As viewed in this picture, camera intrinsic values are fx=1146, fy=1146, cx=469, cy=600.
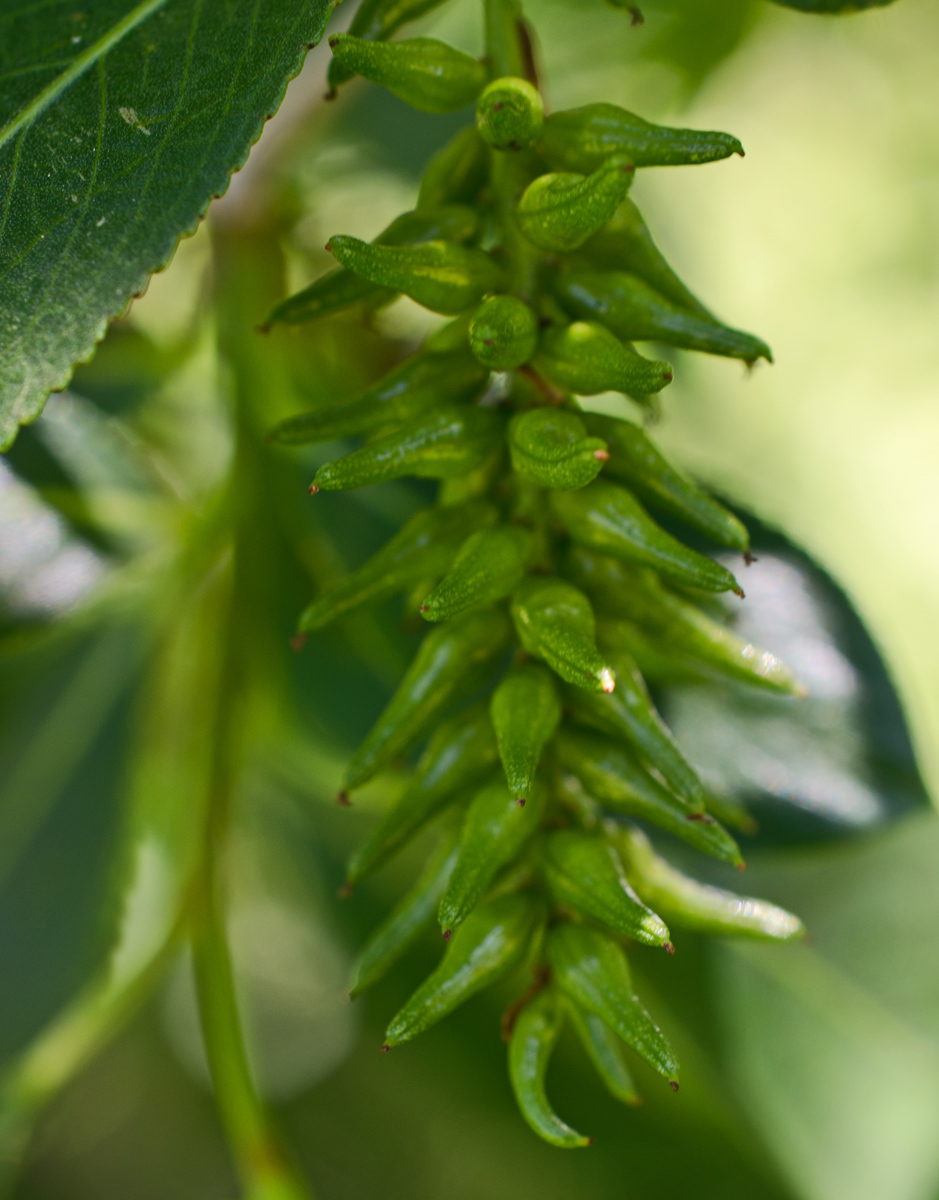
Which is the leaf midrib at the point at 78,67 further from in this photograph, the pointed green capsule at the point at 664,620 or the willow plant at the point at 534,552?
the pointed green capsule at the point at 664,620

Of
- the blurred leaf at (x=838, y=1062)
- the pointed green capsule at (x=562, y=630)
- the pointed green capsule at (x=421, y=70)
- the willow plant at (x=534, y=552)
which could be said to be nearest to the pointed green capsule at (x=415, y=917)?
the willow plant at (x=534, y=552)

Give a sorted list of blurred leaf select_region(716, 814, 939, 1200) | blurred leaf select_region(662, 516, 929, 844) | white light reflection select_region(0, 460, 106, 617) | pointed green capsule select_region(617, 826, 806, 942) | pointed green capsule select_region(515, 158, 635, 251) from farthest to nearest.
Result: 1. blurred leaf select_region(716, 814, 939, 1200)
2. white light reflection select_region(0, 460, 106, 617)
3. blurred leaf select_region(662, 516, 929, 844)
4. pointed green capsule select_region(617, 826, 806, 942)
5. pointed green capsule select_region(515, 158, 635, 251)

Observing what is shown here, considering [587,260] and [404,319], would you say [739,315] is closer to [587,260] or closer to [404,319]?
[404,319]

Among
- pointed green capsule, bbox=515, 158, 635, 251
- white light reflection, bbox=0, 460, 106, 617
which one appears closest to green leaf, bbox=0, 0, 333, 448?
pointed green capsule, bbox=515, 158, 635, 251

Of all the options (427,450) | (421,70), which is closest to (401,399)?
(427,450)

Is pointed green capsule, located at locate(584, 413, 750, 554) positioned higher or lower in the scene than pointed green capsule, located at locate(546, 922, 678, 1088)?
higher

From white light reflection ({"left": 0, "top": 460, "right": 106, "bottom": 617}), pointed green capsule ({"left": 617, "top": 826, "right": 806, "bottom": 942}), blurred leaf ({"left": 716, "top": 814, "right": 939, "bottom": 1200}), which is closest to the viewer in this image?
pointed green capsule ({"left": 617, "top": 826, "right": 806, "bottom": 942})

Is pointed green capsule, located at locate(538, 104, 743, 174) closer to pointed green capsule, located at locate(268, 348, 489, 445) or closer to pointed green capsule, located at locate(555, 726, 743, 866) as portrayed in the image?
pointed green capsule, located at locate(268, 348, 489, 445)
